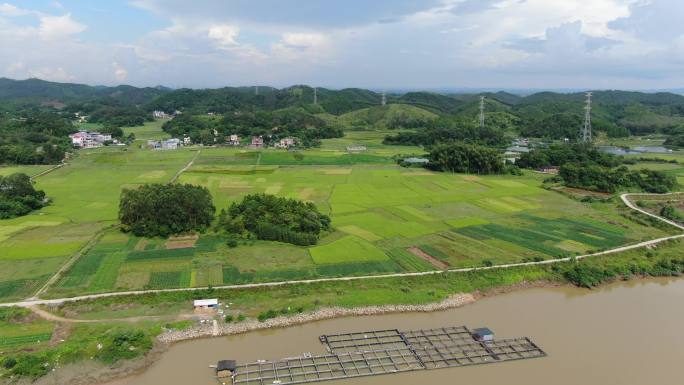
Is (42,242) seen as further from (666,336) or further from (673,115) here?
(673,115)

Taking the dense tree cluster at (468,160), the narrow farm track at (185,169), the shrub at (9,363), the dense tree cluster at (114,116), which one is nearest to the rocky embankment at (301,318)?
the shrub at (9,363)

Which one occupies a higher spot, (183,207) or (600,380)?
(183,207)

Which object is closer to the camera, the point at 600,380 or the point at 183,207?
the point at 600,380

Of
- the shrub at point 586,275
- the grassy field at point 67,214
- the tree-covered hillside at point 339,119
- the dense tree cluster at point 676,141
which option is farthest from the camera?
the tree-covered hillside at point 339,119

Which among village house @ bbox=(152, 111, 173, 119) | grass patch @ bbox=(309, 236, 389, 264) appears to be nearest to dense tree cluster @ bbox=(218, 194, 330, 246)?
grass patch @ bbox=(309, 236, 389, 264)

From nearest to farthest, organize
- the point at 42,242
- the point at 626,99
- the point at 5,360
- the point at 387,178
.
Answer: the point at 5,360 → the point at 42,242 → the point at 387,178 → the point at 626,99

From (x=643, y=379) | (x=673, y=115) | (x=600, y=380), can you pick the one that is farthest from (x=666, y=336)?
(x=673, y=115)

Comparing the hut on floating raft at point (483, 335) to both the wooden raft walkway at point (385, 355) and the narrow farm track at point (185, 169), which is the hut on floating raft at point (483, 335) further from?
the narrow farm track at point (185, 169)

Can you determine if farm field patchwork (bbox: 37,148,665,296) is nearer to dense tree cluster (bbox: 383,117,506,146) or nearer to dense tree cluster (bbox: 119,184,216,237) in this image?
dense tree cluster (bbox: 119,184,216,237)
